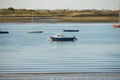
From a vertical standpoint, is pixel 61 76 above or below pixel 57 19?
below

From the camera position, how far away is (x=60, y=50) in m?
3.72

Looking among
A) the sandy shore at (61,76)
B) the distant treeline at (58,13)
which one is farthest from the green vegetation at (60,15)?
the sandy shore at (61,76)

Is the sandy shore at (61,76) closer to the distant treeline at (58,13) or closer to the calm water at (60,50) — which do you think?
the calm water at (60,50)

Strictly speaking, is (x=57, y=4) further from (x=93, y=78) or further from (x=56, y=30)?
(x=93, y=78)

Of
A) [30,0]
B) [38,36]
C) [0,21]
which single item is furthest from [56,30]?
[0,21]

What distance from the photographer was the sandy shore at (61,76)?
363 centimetres

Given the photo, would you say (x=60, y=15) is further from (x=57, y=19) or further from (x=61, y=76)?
(x=61, y=76)

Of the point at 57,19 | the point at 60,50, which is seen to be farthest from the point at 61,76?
the point at 57,19

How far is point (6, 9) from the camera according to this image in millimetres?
3717

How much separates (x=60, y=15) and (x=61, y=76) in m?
0.89

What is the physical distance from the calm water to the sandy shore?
6cm

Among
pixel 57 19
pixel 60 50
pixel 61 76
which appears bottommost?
pixel 61 76

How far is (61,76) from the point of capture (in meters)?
3.66

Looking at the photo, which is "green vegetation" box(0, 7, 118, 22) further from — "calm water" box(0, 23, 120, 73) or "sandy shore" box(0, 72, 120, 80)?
"sandy shore" box(0, 72, 120, 80)
